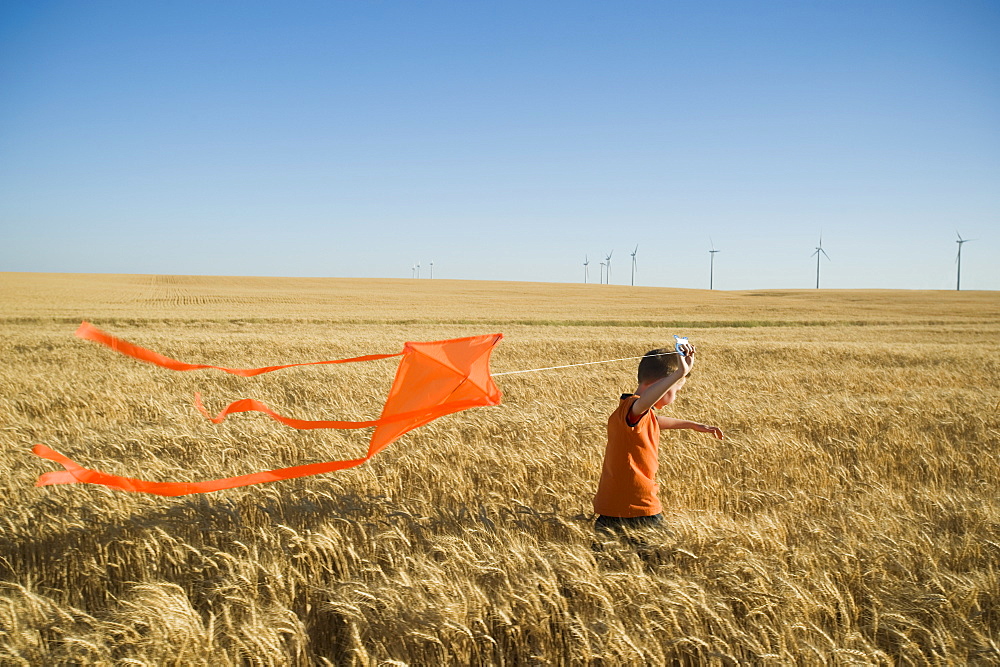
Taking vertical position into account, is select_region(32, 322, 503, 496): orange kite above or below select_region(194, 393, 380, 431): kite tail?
above

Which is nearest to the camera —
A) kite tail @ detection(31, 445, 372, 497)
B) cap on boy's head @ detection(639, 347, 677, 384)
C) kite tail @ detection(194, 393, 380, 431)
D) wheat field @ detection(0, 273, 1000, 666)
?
wheat field @ detection(0, 273, 1000, 666)

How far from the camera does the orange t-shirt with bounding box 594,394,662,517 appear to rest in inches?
155

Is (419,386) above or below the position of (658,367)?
below

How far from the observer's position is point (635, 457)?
3977mm

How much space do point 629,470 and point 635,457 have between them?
0.09 m

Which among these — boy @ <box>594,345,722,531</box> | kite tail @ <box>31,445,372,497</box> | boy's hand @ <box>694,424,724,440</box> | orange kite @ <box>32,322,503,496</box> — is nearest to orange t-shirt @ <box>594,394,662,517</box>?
boy @ <box>594,345,722,531</box>

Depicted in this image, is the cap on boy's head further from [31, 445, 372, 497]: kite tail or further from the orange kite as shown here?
[31, 445, 372, 497]: kite tail

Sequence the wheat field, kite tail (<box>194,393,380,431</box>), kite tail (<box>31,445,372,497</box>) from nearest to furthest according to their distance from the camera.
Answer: the wheat field < kite tail (<box>31,445,372,497</box>) < kite tail (<box>194,393,380,431</box>)

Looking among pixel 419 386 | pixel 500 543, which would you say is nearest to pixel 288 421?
pixel 419 386

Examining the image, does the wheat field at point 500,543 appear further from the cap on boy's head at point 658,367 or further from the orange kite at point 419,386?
the cap on boy's head at point 658,367

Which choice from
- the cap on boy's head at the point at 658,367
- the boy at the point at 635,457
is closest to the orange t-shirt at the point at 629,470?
the boy at the point at 635,457

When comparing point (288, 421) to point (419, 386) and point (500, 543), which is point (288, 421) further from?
point (500, 543)

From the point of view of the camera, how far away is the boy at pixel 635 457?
3896 millimetres

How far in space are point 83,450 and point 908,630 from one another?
7193 mm
